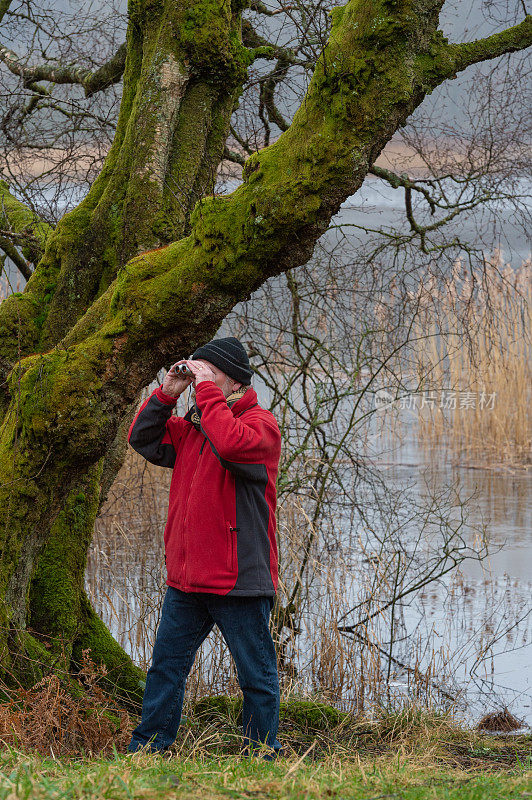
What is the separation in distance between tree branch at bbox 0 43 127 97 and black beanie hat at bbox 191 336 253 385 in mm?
2913

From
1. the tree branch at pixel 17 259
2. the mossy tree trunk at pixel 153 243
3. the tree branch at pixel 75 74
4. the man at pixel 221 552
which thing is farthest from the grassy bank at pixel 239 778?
the tree branch at pixel 75 74

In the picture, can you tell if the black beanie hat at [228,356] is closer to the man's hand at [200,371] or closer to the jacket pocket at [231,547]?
the man's hand at [200,371]

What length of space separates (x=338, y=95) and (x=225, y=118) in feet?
5.31

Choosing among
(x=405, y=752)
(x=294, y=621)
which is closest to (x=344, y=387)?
(x=294, y=621)

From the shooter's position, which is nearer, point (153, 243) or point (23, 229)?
point (153, 243)

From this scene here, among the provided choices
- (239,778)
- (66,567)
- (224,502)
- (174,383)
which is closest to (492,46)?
(174,383)

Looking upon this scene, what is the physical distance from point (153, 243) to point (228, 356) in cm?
120

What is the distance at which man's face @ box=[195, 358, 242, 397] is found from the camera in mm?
3395

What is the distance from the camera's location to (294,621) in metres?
5.87

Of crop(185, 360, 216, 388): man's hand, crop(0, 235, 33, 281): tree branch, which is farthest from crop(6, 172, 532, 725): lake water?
crop(185, 360, 216, 388): man's hand

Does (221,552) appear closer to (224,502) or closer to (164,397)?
(224,502)

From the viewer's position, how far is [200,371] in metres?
3.31

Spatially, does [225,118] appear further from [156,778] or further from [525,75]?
[156,778]

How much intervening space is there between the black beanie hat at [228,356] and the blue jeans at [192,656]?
0.92 meters
